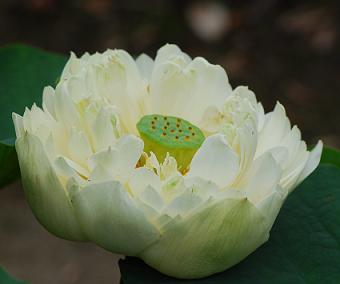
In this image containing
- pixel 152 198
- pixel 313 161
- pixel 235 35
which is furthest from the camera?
pixel 235 35

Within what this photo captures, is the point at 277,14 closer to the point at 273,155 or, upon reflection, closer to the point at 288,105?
the point at 288,105

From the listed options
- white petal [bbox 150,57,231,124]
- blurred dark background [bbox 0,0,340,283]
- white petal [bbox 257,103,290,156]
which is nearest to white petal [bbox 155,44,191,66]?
white petal [bbox 150,57,231,124]

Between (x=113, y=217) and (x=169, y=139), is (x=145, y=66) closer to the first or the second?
(x=169, y=139)

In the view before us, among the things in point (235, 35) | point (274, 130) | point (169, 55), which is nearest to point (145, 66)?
point (169, 55)

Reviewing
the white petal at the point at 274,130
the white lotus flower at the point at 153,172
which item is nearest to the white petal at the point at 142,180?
the white lotus flower at the point at 153,172

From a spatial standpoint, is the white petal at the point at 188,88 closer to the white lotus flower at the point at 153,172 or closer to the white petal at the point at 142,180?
the white lotus flower at the point at 153,172

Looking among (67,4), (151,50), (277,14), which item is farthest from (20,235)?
(277,14)
